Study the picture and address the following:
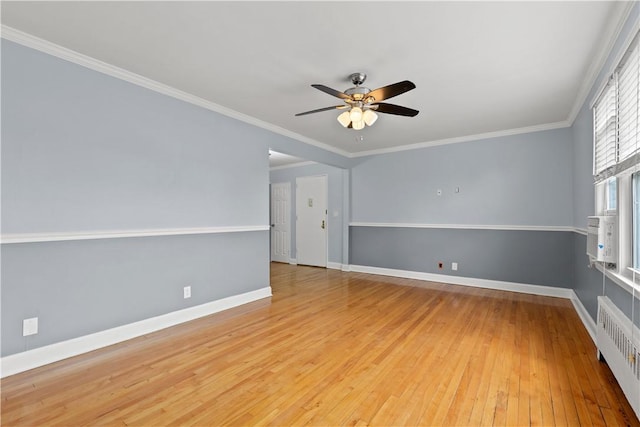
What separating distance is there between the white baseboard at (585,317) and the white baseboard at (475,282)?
31 cm

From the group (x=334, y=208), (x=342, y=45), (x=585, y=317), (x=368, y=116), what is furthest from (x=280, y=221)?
(x=585, y=317)

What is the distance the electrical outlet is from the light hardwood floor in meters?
0.29

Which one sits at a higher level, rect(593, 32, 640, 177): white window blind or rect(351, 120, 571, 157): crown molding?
rect(351, 120, 571, 157): crown molding

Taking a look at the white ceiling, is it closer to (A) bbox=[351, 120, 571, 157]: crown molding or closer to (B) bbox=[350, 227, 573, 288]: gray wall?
(A) bbox=[351, 120, 571, 157]: crown molding

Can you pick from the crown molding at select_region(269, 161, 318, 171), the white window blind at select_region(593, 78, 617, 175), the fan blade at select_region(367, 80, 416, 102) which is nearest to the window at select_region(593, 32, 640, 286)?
the white window blind at select_region(593, 78, 617, 175)

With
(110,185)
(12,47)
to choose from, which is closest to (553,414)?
(110,185)

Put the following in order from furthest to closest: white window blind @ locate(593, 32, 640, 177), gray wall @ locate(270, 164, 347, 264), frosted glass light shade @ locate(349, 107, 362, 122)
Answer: gray wall @ locate(270, 164, 347, 264)
frosted glass light shade @ locate(349, 107, 362, 122)
white window blind @ locate(593, 32, 640, 177)

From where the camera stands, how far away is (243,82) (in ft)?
10.1

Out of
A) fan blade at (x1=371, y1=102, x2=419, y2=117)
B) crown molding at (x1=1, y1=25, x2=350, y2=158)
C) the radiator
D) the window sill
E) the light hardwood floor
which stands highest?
crown molding at (x1=1, y1=25, x2=350, y2=158)

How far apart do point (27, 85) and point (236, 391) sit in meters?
2.75

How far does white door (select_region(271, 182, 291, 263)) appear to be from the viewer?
24.4 ft

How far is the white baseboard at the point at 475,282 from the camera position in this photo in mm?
4426

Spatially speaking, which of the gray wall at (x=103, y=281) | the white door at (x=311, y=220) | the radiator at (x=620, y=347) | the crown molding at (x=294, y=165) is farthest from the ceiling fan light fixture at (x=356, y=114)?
the crown molding at (x=294, y=165)

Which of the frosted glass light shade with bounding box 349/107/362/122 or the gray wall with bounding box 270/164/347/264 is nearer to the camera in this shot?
the frosted glass light shade with bounding box 349/107/362/122
